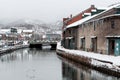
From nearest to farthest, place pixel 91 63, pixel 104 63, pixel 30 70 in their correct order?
1. pixel 104 63
2. pixel 91 63
3. pixel 30 70

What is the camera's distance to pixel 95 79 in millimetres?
32219

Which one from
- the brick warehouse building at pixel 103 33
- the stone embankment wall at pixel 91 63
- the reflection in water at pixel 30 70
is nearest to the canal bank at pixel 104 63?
the stone embankment wall at pixel 91 63

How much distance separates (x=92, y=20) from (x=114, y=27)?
10.0 metres

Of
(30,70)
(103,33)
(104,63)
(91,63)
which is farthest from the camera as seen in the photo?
(103,33)

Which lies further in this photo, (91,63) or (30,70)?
Answer: (30,70)

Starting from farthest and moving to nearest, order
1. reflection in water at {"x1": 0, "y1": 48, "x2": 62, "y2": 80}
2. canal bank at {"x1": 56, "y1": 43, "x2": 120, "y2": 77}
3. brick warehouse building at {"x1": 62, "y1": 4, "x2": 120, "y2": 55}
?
brick warehouse building at {"x1": 62, "y1": 4, "x2": 120, "y2": 55} < reflection in water at {"x1": 0, "y1": 48, "x2": 62, "y2": 80} < canal bank at {"x1": 56, "y1": 43, "x2": 120, "y2": 77}

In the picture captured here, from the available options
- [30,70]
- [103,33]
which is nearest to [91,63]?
[30,70]

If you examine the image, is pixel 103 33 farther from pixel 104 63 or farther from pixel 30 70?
pixel 104 63

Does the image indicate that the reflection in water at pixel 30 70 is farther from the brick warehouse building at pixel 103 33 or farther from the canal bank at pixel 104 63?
the brick warehouse building at pixel 103 33

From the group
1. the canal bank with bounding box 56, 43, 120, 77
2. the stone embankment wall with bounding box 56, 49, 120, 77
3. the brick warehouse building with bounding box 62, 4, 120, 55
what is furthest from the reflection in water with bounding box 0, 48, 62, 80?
the brick warehouse building with bounding box 62, 4, 120, 55

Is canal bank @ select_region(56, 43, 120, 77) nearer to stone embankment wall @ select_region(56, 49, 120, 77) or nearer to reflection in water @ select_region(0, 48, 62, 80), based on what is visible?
stone embankment wall @ select_region(56, 49, 120, 77)

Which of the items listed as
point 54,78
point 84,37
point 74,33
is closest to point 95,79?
point 54,78

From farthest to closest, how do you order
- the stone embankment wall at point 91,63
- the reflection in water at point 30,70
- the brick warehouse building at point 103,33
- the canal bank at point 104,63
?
the brick warehouse building at point 103,33 → the reflection in water at point 30,70 → the stone embankment wall at point 91,63 → the canal bank at point 104,63

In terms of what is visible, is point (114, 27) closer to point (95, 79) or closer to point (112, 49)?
point (112, 49)
